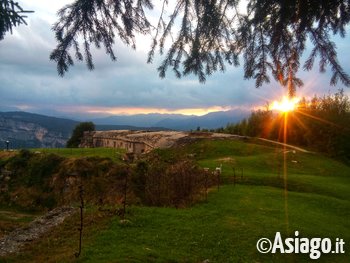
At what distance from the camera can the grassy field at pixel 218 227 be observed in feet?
43.1

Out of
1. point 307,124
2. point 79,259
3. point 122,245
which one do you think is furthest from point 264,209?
point 307,124

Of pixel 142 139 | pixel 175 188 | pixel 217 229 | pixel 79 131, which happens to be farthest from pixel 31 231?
pixel 79 131

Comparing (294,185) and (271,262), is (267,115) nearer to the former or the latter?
(294,185)

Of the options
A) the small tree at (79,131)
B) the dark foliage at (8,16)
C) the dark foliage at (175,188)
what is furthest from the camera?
the small tree at (79,131)

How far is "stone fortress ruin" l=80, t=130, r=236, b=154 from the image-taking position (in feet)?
143

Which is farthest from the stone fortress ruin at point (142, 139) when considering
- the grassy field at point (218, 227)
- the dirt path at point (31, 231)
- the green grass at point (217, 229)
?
the dirt path at point (31, 231)

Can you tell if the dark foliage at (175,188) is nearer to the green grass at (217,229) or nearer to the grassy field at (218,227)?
the grassy field at (218,227)

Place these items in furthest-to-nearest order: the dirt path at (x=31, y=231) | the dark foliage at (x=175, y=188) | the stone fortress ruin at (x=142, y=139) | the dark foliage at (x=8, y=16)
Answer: the stone fortress ruin at (x=142, y=139) < the dark foliage at (x=175, y=188) < the dirt path at (x=31, y=231) < the dark foliage at (x=8, y=16)

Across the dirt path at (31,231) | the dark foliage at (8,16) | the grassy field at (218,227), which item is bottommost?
the dirt path at (31,231)

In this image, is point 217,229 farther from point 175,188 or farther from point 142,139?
point 142,139

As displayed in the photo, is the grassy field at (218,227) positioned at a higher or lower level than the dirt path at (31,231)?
higher

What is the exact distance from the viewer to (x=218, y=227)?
631 inches

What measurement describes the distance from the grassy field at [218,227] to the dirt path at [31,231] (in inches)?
26.2

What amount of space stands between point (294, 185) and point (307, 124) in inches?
769
